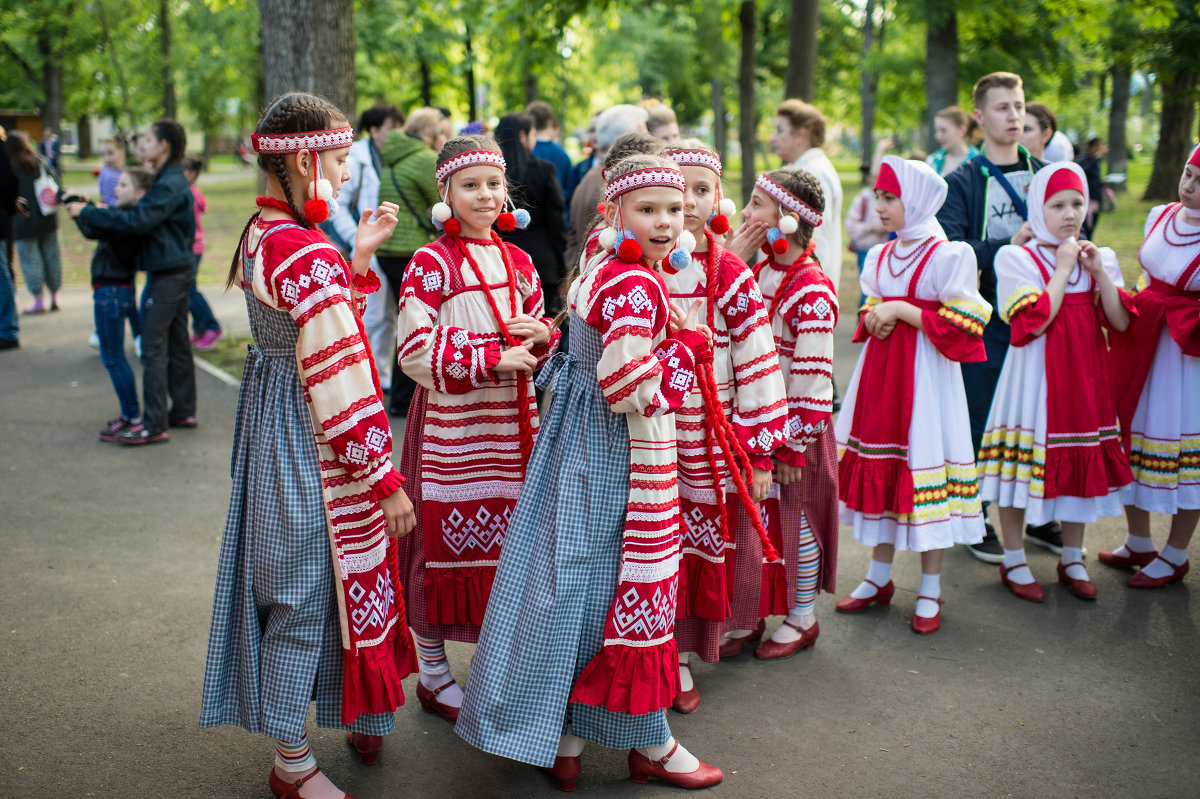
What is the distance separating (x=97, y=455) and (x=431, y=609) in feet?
13.9

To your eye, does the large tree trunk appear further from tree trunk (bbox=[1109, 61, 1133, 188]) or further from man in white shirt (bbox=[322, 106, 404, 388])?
tree trunk (bbox=[1109, 61, 1133, 188])

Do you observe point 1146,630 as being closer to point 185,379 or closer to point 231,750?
point 231,750

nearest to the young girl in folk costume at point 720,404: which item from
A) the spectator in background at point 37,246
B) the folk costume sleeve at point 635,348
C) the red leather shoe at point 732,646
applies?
the folk costume sleeve at point 635,348

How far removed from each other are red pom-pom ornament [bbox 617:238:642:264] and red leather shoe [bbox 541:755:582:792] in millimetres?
1621

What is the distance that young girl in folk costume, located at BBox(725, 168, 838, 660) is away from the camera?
3.71 m

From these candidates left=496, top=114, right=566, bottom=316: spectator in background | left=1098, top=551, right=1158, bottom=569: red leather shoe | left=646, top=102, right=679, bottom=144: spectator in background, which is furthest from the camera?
left=496, top=114, right=566, bottom=316: spectator in background

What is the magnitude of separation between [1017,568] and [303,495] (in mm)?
3495

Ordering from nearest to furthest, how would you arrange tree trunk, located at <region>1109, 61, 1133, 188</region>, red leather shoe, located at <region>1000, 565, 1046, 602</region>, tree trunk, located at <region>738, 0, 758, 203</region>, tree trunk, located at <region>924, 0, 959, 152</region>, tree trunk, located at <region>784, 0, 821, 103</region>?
red leather shoe, located at <region>1000, 565, 1046, 602</region> < tree trunk, located at <region>784, 0, 821, 103</region> < tree trunk, located at <region>924, 0, 959, 152</region> < tree trunk, located at <region>738, 0, 758, 203</region> < tree trunk, located at <region>1109, 61, 1133, 188</region>

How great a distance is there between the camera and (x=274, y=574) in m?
2.83

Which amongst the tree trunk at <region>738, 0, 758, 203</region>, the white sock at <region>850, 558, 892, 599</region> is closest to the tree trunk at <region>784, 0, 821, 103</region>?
the tree trunk at <region>738, 0, 758, 203</region>

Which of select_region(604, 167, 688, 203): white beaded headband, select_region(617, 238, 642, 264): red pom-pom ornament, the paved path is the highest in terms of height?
select_region(604, 167, 688, 203): white beaded headband

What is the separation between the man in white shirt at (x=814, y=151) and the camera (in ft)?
20.8

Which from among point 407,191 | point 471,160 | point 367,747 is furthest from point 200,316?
point 367,747

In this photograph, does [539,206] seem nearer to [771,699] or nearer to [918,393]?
[918,393]
